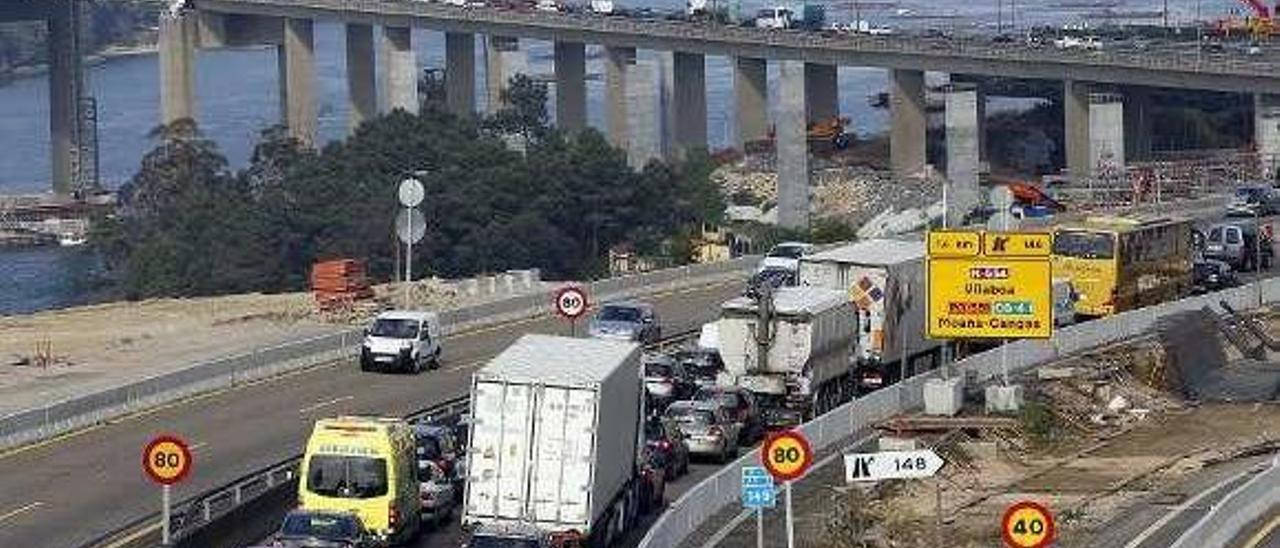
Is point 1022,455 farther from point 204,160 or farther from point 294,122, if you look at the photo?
point 294,122

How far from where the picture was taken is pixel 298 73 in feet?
595

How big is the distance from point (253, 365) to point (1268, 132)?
66453mm

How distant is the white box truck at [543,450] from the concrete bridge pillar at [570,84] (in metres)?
124

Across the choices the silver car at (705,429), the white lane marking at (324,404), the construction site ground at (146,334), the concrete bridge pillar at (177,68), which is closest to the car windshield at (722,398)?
the silver car at (705,429)

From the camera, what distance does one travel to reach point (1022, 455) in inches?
1927

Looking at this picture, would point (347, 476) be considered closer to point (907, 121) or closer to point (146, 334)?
point (146, 334)

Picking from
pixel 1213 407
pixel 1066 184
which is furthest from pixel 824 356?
pixel 1066 184

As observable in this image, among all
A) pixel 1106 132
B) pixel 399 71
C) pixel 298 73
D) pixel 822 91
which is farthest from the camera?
pixel 298 73

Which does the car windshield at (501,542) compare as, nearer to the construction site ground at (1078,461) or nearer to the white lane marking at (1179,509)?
the construction site ground at (1078,461)

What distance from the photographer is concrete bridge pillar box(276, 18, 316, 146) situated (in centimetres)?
17525

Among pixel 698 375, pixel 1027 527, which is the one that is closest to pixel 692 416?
pixel 698 375

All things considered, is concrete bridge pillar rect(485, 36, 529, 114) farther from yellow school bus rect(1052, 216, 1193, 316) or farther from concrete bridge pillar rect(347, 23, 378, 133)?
yellow school bus rect(1052, 216, 1193, 316)

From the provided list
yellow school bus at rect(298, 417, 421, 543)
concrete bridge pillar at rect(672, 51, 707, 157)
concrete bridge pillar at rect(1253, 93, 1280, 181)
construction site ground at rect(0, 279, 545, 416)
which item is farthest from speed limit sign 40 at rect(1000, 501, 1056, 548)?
concrete bridge pillar at rect(672, 51, 707, 157)

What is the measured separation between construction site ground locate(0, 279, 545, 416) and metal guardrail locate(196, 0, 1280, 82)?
49274 mm
